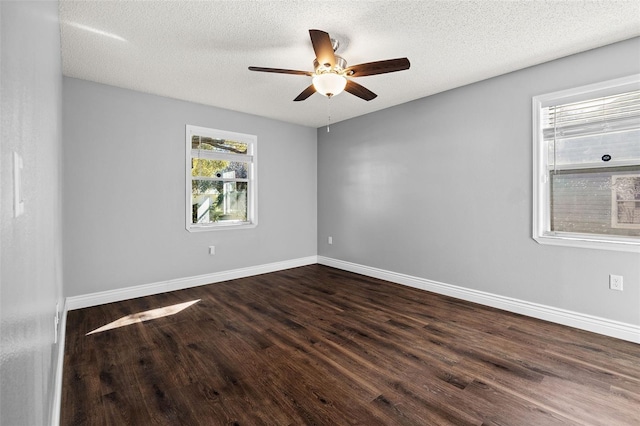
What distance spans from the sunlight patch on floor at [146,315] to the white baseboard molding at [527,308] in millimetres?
Answer: 2771

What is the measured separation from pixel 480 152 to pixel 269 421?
3.40m

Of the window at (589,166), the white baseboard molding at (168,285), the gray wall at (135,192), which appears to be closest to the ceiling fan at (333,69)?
the window at (589,166)

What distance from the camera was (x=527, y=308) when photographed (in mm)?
3193

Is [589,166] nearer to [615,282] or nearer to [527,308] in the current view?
[615,282]

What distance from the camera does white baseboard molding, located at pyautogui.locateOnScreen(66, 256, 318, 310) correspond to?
3473 mm

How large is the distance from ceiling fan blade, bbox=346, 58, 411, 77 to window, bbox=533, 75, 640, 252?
172 centimetres

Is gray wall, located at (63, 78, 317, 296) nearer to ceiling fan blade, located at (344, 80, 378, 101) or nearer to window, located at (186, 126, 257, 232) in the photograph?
window, located at (186, 126, 257, 232)

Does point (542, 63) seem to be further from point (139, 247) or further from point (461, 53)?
point (139, 247)

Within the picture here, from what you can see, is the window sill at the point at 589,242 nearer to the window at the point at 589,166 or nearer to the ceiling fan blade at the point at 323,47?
the window at the point at 589,166

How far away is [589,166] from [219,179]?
14.5 ft

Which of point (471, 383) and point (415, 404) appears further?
point (471, 383)

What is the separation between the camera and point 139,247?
12.7 ft

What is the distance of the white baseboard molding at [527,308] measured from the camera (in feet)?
8.81

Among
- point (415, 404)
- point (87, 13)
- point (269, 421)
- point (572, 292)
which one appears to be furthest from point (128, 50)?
point (572, 292)
